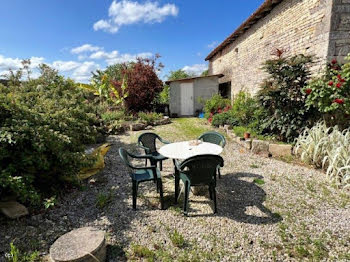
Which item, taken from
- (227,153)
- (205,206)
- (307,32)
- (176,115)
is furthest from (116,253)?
(176,115)

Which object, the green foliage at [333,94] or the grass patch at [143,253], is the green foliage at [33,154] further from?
the green foliage at [333,94]

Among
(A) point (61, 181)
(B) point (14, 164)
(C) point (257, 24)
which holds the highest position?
(C) point (257, 24)

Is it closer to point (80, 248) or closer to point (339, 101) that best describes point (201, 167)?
point (80, 248)

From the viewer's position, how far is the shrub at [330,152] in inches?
150

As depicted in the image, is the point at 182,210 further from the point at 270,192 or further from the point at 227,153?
the point at 227,153

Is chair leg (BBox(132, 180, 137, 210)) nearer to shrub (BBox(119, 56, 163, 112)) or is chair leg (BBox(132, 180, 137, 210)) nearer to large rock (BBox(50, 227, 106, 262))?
large rock (BBox(50, 227, 106, 262))

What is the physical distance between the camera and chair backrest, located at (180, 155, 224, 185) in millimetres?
2777

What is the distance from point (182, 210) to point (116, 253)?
1.17 meters

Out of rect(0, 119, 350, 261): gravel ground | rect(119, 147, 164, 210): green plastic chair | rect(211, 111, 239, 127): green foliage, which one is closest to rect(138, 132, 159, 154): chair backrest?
rect(0, 119, 350, 261): gravel ground

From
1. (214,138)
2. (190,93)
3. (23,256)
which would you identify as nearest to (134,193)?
(23,256)

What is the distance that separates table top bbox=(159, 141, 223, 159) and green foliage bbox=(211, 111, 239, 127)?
5.28 meters

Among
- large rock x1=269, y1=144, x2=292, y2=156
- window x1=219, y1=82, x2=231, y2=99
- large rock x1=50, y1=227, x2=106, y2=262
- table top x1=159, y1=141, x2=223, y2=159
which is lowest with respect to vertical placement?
large rock x1=50, y1=227, x2=106, y2=262

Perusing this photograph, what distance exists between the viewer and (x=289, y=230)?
259 cm

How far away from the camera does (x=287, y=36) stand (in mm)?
7328
